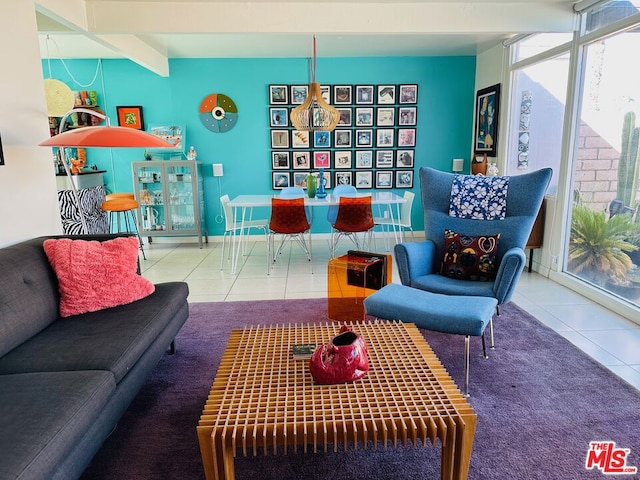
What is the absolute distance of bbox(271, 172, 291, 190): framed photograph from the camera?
589 cm

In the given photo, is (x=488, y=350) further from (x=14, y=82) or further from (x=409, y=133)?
(x=409, y=133)

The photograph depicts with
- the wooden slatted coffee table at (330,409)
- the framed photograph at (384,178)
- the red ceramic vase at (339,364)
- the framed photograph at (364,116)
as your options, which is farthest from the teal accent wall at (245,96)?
the red ceramic vase at (339,364)

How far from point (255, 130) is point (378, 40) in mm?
1994

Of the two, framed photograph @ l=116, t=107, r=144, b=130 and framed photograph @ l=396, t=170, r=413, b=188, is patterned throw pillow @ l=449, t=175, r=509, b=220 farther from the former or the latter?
framed photograph @ l=116, t=107, r=144, b=130

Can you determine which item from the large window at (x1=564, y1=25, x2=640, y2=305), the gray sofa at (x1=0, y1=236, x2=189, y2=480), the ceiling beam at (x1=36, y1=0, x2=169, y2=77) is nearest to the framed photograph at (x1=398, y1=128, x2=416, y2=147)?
the large window at (x1=564, y1=25, x2=640, y2=305)

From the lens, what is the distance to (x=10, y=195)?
2461mm

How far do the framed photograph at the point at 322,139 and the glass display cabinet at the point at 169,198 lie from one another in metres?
1.62

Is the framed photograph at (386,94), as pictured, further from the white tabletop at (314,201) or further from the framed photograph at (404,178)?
the white tabletop at (314,201)

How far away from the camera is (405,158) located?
591 centimetres

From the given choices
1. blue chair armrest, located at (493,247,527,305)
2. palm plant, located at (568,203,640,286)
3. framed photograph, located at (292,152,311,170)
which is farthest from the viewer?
framed photograph, located at (292,152,311,170)

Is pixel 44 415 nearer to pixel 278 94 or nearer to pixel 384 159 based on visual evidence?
pixel 278 94

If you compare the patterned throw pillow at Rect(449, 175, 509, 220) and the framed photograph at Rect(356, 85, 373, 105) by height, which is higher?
the framed photograph at Rect(356, 85, 373, 105)

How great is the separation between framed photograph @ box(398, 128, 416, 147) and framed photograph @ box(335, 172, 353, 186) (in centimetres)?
82
